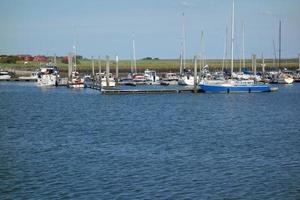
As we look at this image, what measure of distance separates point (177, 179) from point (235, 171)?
3587mm

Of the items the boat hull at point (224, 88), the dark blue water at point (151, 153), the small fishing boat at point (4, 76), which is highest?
the small fishing boat at point (4, 76)

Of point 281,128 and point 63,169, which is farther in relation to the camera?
point 281,128

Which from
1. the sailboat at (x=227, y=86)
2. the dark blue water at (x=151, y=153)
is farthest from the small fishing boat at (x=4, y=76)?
Answer: the dark blue water at (x=151, y=153)

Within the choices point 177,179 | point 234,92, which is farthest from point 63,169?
point 234,92

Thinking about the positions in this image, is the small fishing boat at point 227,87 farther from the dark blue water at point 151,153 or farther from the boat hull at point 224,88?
the dark blue water at point 151,153

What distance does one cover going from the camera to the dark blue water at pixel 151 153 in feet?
98.5

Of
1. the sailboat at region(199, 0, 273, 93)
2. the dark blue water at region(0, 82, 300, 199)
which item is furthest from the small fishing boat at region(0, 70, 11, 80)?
the dark blue water at region(0, 82, 300, 199)

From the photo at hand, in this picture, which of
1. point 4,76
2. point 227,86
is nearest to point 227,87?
point 227,86

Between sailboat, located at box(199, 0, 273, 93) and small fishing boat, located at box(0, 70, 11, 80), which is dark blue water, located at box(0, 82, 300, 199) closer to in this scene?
sailboat, located at box(199, 0, 273, 93)

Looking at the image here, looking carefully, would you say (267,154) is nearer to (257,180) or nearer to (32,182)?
(257,180)

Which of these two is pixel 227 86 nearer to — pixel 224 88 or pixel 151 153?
pixel 224 88

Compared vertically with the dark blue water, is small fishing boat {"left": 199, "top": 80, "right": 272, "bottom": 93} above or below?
above

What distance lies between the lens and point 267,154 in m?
39.3

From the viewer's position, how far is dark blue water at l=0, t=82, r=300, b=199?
30.0 meters
